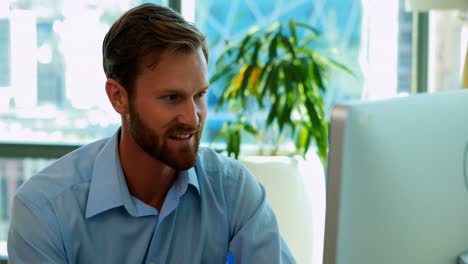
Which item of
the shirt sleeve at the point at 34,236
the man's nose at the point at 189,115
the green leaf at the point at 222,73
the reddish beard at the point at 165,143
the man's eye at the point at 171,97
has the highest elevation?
the green leaf at the point at 222,73

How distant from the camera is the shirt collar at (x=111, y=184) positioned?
1.52 metres

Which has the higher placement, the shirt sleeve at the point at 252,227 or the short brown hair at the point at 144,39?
the short brown hair at the point at 144,39

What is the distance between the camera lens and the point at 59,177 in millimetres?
1563

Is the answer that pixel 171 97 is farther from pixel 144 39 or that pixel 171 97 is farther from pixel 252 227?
pixel 252 227

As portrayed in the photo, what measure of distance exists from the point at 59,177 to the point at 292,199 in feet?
5.17

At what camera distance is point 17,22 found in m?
3.99

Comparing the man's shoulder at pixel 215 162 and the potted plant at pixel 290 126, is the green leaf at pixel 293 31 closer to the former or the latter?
the potted plant at pixel 290 126

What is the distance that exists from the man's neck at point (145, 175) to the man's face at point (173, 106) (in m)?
0.04

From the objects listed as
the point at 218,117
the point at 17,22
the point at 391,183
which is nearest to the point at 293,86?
the point at 218,117

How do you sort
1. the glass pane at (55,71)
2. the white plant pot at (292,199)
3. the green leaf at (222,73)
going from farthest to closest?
the glass pane at (55,71) → the green leaf at (222,73) → the white plant pot at (292,199)

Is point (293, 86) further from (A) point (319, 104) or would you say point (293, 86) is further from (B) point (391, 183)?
(B) point (391, 183)

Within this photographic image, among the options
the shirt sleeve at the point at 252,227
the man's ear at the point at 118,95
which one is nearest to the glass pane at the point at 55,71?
the man's ear at the point at 118,95

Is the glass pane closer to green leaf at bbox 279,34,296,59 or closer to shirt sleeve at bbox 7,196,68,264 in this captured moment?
green leaf at bbox 279,34,296,59

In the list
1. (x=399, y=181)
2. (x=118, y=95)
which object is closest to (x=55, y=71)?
(x=118, y=95)
